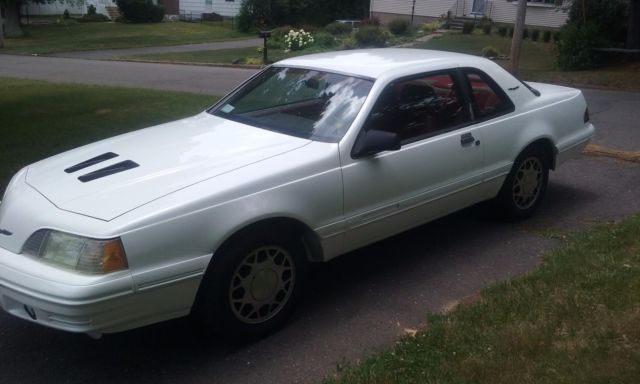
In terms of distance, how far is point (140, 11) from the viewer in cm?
4503

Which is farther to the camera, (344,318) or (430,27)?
(430,27)

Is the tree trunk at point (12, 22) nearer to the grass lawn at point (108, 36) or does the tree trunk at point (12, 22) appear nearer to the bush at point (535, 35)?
the grass lawn at point (108, 36)

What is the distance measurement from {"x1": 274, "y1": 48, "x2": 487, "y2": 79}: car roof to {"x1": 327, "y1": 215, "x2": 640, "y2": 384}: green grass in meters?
1.70

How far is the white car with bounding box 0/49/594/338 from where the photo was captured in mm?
3486

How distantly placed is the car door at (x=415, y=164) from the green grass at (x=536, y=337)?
0.80m

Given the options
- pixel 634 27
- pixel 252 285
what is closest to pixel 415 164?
pixel 252 285

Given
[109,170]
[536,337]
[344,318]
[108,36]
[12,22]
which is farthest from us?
[12,22]

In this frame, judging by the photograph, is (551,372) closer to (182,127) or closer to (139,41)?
(182,127)

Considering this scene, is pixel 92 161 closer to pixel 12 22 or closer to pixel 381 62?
pixel 381 62

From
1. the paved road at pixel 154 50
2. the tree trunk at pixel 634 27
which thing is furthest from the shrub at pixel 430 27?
the tree trunk at pixel 634 27

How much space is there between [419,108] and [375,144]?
776mm

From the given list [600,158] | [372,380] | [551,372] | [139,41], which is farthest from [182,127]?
[139,41]

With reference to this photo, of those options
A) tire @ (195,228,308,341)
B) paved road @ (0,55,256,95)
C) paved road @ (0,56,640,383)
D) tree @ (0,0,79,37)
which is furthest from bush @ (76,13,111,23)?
tire @ (195,228,308,341)

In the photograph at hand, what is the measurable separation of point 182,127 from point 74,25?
42.3 meters
